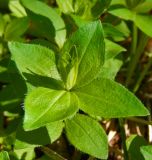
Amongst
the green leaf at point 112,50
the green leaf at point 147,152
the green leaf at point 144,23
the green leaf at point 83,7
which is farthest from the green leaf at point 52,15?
the green leaf at point 147,152

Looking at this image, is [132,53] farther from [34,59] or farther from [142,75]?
[34,59]

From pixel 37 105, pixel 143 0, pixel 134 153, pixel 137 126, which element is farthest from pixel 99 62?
pixel 137 126

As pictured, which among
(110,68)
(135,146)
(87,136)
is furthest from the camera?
(110,68)

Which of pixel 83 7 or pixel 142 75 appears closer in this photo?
pixel 83 7

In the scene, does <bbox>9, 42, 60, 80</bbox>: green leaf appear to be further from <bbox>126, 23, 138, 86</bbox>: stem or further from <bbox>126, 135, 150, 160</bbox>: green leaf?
<bbox>126, 23, 138, 86</bbox>: stem

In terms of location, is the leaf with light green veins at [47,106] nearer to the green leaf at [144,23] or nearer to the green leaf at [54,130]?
the green leaf at [54,130]

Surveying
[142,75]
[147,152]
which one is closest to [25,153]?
[147,152]

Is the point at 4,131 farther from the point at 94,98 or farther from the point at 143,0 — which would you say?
the point at 143,0
